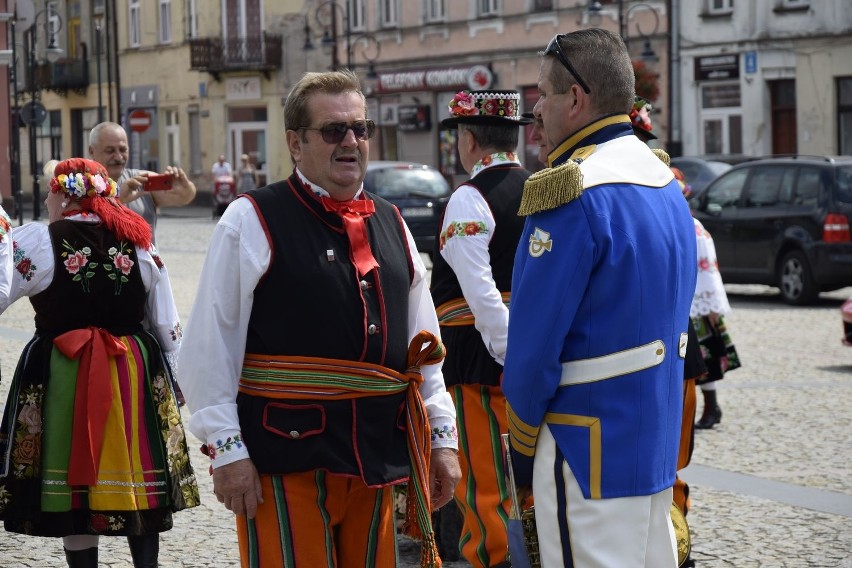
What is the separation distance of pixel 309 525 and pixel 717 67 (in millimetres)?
30301

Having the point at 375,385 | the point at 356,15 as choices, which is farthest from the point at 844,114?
the point at 375,385

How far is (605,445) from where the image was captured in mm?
3668

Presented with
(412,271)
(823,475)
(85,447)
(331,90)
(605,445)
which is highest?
(331,90)

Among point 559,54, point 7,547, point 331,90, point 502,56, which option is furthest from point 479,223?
point 502,56

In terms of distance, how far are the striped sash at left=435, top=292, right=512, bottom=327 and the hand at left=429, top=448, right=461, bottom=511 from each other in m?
1.78

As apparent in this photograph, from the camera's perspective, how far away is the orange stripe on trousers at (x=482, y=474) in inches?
239

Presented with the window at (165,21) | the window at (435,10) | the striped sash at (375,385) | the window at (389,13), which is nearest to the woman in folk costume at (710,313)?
the striped sash at (375,385)

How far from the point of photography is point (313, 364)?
157 inches

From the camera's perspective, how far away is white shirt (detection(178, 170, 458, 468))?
3945mm

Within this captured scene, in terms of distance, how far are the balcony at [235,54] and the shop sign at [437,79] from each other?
5367mm

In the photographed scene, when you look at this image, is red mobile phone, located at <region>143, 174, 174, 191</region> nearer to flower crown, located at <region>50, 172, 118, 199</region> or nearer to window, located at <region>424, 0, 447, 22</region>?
flower crown, located at <region>50, 172, 118, 199</region>

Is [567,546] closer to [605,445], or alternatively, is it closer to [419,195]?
[605,445]

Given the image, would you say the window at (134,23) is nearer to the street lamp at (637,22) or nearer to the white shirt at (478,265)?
the street lamp at (637,22)

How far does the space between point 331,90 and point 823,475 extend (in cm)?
487
